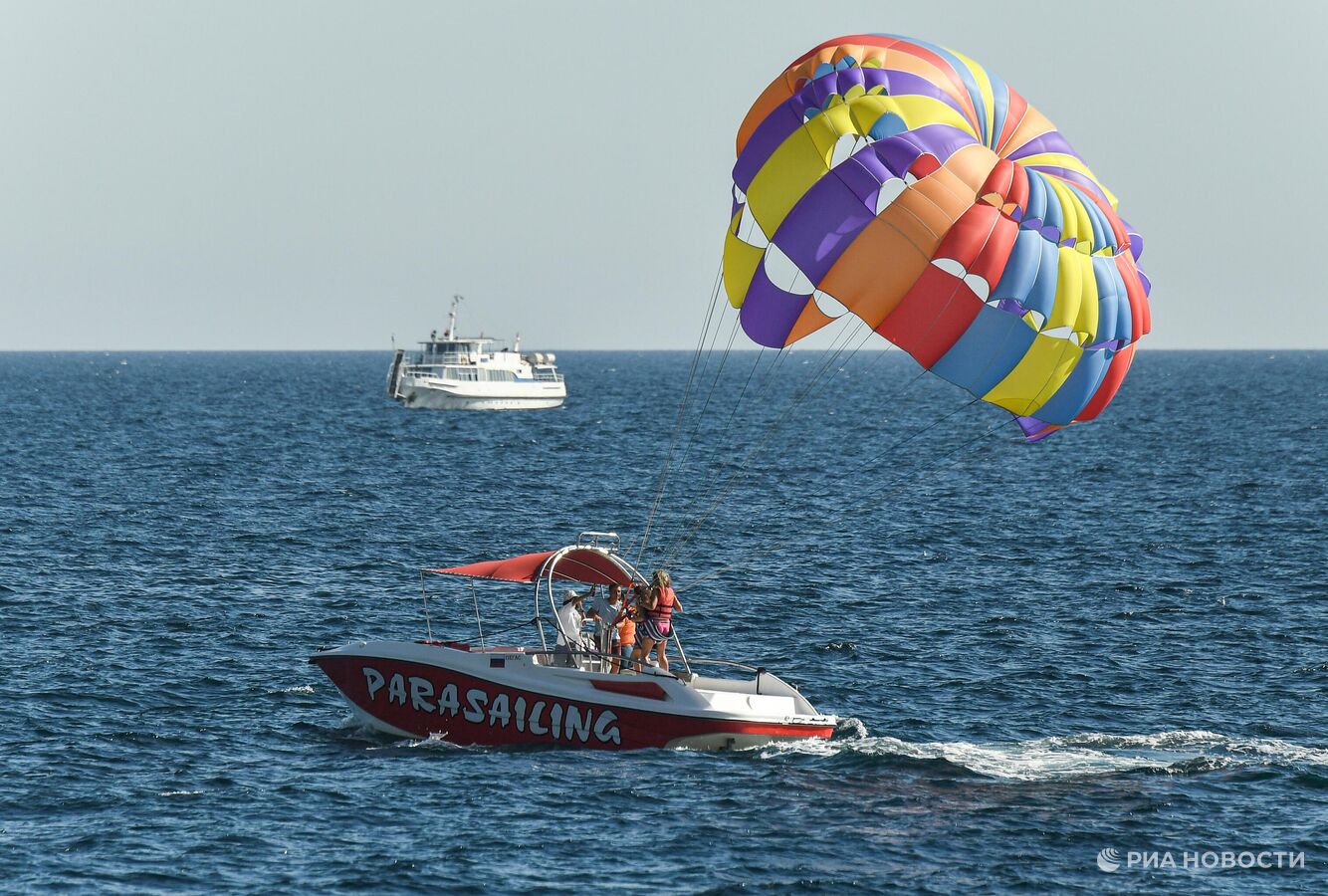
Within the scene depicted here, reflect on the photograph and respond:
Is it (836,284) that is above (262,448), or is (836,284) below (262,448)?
above

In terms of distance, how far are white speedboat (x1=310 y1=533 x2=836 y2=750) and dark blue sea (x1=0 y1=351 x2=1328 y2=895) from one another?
1.53ft

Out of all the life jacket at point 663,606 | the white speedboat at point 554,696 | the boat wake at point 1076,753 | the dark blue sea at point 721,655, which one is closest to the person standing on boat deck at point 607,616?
the white speedboat at point 554,696

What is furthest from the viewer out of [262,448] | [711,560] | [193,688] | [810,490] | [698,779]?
[262,448]

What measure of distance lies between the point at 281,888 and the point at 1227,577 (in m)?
31.1

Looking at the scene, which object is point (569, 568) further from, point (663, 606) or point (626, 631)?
point (663, 606)

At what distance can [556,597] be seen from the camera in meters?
41.0

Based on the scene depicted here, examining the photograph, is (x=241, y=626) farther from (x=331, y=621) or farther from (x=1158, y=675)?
(x=1158, y=675)

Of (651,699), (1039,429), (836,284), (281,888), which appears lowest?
(281,888)

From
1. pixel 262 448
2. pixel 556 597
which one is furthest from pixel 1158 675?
pixel 262 448

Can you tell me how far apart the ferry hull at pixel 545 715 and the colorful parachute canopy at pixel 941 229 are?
234 inches

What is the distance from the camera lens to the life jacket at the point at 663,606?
2520cm

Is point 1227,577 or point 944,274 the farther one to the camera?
point 1227,577

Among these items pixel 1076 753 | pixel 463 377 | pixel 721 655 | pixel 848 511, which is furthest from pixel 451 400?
pixel 1076 753

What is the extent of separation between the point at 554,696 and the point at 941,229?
30.3 feet
